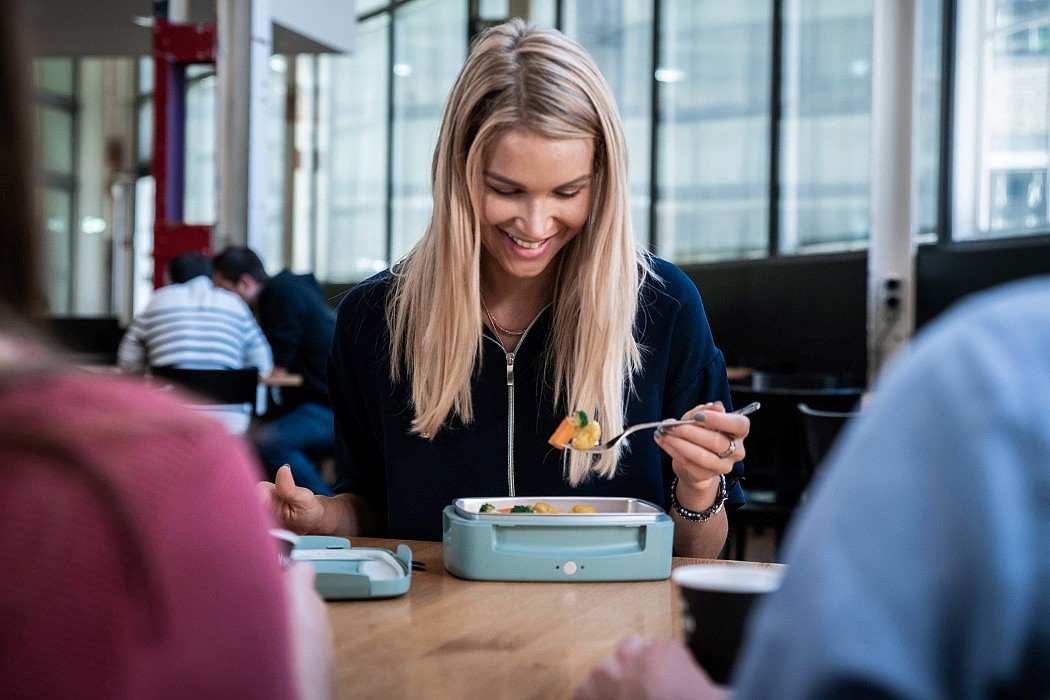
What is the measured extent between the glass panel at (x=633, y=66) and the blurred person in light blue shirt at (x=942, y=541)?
25.0 feet

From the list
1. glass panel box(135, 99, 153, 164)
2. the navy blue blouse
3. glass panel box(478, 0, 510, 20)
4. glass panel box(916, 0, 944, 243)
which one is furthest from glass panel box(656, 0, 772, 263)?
glass panel box(135, 99, 153, 164)

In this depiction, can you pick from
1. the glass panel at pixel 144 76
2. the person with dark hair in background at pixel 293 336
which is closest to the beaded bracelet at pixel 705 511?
the person with dark hair in background at pixel 293 336

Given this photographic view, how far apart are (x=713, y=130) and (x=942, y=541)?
7.45 m

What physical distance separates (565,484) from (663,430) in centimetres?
32

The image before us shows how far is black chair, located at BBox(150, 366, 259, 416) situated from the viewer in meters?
4.16

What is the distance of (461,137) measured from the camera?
1705 mm

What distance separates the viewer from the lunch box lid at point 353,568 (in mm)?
1212

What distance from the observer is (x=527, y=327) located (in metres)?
1.78

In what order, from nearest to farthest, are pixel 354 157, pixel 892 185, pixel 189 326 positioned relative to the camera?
1. pixel 189 326
2. pixel 892 185
3. pixel 354 157

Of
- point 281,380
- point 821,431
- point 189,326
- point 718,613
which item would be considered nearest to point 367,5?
point 281,380

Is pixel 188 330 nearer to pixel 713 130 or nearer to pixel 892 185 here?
pixel 892 185

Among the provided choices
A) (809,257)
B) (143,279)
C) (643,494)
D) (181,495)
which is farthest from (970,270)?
(143,279)

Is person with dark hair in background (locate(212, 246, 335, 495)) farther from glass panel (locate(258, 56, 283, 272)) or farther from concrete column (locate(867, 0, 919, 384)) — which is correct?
glass panel (locate(258, 56, 283, 272))

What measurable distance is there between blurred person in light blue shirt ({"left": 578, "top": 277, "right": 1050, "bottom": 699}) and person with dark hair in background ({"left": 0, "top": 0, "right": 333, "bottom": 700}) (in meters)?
0.24
